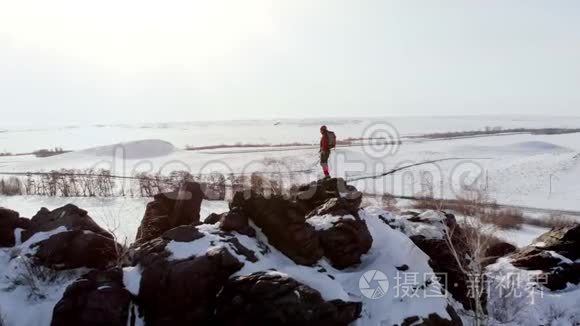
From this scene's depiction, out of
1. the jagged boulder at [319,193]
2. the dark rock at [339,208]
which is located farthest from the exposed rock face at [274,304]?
the jagged boulder at [319,193]

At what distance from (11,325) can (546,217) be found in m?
24.8

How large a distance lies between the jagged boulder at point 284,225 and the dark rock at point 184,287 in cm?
161

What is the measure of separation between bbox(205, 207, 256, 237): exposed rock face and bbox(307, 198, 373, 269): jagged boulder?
1837mm

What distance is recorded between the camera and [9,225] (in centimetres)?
1220

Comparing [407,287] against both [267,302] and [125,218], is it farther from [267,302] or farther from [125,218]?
[125,218]

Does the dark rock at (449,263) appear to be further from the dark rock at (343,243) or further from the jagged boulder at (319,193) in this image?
the jagged boulder at (319,193)

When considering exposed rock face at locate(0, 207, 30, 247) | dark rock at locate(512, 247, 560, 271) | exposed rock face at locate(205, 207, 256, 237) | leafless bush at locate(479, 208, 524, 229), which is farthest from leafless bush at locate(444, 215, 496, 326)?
exposed rock face at locate(0, 207, 30, 247)

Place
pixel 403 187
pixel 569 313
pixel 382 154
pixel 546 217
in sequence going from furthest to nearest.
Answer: pixel 382 154 < pixel 403 187 < pixel 546 217 < pixel 569 313

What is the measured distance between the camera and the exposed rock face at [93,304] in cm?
871

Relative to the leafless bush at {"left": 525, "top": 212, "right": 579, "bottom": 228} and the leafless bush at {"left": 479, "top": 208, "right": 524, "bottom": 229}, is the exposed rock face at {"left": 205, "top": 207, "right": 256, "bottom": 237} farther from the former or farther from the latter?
the leafless bush at {"left": 525, "top": 212, "right": 579, "bottom": 228}

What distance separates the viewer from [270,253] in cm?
1107

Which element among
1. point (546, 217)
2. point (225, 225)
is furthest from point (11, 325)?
point (546, 217)

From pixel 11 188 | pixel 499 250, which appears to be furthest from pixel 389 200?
pixel 11 188

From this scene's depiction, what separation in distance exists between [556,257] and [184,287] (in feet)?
38.7
